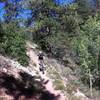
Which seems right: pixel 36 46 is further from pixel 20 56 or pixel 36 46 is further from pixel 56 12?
pixel 20 56

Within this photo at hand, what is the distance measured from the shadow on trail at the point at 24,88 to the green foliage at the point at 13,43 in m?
1.95

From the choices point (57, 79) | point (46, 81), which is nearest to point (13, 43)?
point (46, 81)

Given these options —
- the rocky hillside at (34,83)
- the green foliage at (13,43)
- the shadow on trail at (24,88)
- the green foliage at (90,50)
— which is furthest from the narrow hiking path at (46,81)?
the green foliage at (90,50)

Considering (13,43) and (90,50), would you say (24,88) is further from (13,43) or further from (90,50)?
(90,50)

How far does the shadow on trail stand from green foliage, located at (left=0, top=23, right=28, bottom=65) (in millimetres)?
1945

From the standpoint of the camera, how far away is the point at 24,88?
19438mm

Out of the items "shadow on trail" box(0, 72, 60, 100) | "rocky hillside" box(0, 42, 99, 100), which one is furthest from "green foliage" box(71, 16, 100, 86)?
"shadow on trail" box(0, 72, 60, 100)

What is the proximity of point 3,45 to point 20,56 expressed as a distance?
1948mm

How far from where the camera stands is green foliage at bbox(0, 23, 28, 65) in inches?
870

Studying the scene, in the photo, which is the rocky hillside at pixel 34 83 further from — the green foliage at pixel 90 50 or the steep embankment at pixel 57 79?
the green foliage at pixel 90 50

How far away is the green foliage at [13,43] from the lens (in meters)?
22.1

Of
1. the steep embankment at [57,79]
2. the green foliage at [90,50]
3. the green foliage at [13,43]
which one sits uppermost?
the green foliage at [13,43]

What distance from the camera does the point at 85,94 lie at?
2386 cm

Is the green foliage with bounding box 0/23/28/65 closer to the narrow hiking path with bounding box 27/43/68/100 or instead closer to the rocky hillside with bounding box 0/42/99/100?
the rocky hillside with bounding box 0/42/99/100
